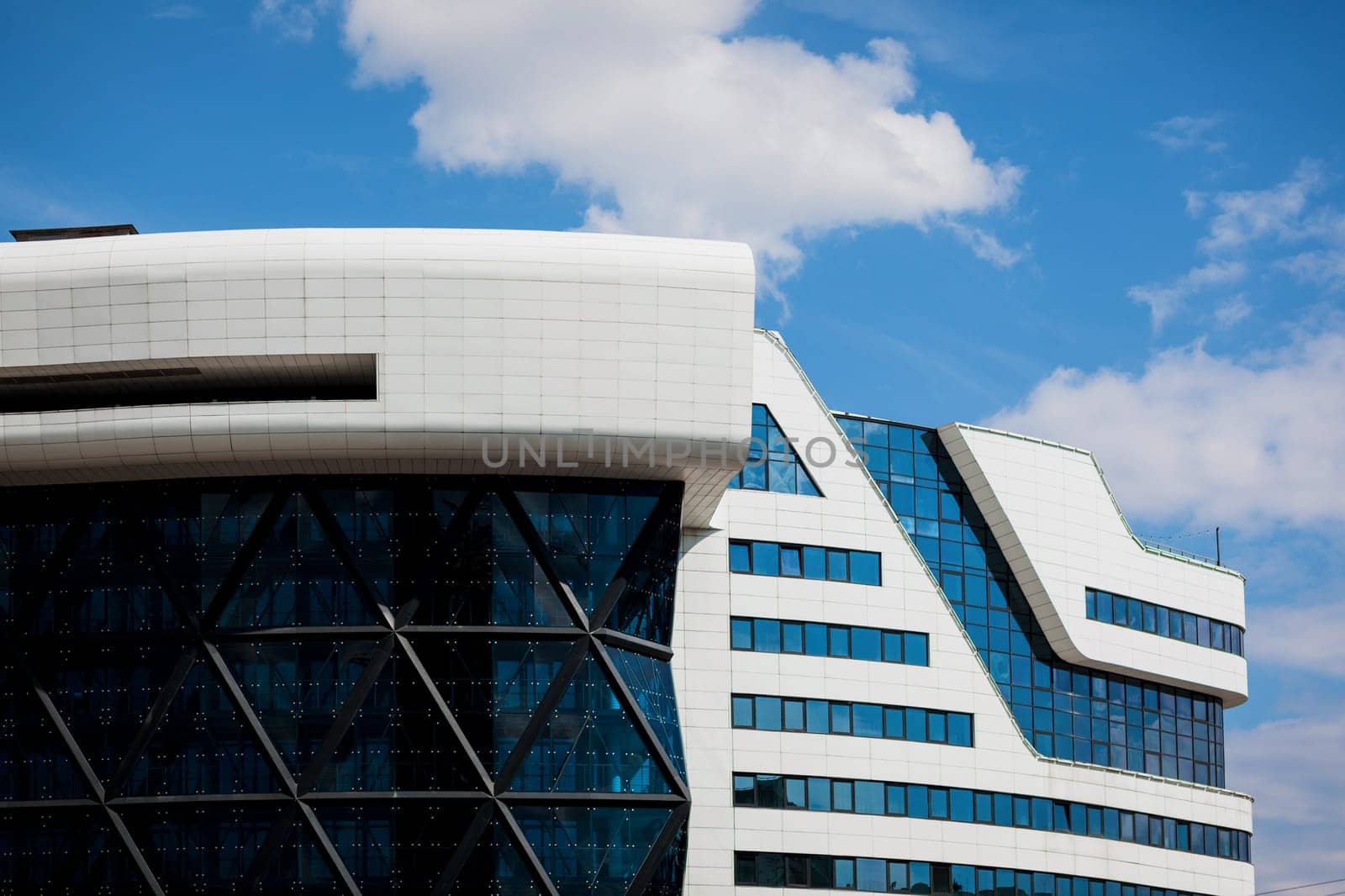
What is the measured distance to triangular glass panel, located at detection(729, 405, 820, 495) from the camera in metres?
62.8

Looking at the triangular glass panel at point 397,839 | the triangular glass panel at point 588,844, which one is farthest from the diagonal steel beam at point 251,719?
the triangular glass panel at point 588,844

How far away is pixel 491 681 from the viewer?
169 feet

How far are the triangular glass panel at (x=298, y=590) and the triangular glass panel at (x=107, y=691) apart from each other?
7.73 ft

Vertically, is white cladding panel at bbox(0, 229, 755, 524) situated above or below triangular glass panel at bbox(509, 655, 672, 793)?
above

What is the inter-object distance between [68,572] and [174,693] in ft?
16.8

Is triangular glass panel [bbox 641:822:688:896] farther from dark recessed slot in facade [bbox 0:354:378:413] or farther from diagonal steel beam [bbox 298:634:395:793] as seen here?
dark recessed slot in facade [bbox 0:354:378:413]

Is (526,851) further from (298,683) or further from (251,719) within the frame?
(251,719)

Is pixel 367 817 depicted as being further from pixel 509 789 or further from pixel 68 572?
pixel 68 572

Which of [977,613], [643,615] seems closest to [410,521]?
[643,615]

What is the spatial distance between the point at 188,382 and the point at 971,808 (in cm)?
2985

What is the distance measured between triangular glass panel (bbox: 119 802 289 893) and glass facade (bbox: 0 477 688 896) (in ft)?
0.21

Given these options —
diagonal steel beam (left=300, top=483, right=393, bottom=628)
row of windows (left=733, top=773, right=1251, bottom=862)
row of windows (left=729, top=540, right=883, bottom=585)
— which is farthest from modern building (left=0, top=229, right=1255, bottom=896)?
row of windows (left=733, top=773, right=1251, bottom=862)

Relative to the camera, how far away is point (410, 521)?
173ft

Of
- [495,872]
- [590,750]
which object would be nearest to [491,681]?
[590,750]
